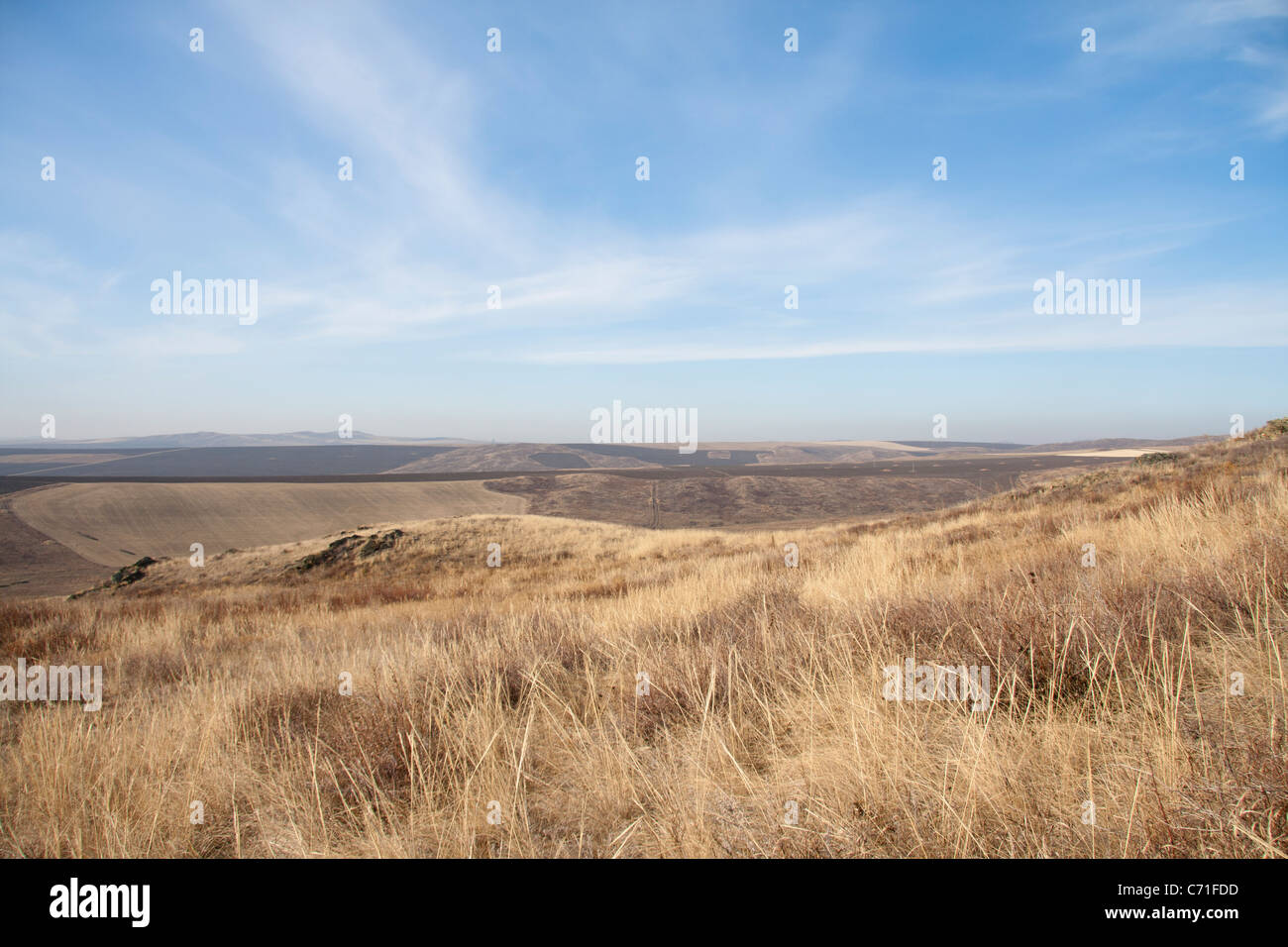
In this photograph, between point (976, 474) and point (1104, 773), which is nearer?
point (1104, 773)

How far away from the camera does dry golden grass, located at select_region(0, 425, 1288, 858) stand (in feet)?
6.77

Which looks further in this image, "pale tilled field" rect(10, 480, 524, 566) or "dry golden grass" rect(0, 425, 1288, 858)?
"pale tilled field" rect(10, 480, 524, 566)

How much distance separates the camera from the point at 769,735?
3.10 metres

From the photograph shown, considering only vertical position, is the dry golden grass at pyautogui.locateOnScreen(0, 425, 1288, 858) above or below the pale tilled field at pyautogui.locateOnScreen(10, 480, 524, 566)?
above

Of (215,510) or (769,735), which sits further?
(215,510)

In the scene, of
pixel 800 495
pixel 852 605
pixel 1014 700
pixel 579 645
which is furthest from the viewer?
pixel 800 495

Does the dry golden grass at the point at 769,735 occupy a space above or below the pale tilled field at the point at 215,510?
above

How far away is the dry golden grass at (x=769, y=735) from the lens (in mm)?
2062

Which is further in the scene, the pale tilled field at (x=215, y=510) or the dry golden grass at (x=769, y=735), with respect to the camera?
the pale tilled field at (x=215, y=510)

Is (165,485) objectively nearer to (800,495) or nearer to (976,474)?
(800,495)

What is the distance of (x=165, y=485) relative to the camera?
2307 inches

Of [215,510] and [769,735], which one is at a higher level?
[769,735]
